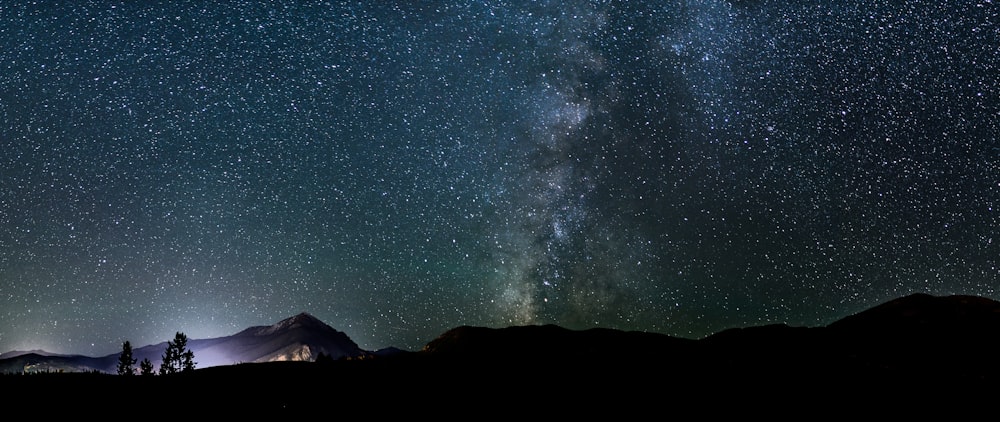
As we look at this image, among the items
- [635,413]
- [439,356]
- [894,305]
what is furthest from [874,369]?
[894,305]

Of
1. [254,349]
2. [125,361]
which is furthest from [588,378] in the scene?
[254,349]

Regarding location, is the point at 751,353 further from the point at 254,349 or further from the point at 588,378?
the point at 254,349

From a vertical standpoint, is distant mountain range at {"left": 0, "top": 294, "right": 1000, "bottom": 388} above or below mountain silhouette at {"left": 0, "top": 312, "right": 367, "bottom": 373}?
below

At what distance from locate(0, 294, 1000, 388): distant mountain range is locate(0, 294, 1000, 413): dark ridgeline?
10cm

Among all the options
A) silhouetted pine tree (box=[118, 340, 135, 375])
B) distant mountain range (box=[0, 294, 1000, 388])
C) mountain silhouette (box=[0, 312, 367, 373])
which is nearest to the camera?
distant mountain range (box=[0, 294, 1000, 388])

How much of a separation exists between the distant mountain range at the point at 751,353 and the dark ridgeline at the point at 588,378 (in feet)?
0.31

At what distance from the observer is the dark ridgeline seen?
51.8ft

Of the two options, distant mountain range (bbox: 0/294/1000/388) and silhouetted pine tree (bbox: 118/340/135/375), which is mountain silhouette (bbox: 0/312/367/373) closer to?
silhouetted pine tree (bbox: 118/340/135/375)

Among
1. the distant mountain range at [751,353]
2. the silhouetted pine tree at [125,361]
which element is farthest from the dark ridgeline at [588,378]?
the silhouetted pine tree at [125,361]

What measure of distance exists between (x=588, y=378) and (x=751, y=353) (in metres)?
11.2

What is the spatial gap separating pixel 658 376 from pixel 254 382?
14665 millimetres

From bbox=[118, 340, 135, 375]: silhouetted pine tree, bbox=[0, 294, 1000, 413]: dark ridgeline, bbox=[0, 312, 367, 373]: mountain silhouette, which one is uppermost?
bbox=[0, 312, 367, 373]: mountain silhouette

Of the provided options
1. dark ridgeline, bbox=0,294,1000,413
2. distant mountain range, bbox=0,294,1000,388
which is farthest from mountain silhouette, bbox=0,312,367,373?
dark ridgeline, bbox=0,294,1000,413

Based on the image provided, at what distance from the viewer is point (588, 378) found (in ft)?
64.7
